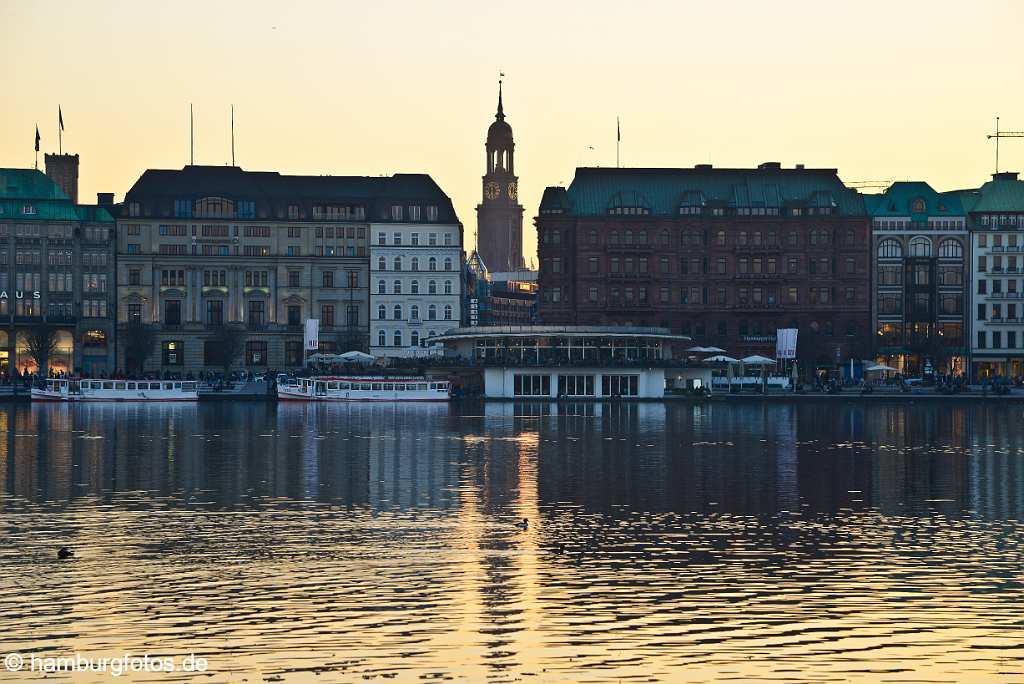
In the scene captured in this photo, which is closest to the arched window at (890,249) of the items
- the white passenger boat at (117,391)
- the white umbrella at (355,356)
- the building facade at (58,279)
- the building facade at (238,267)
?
the building facade at (238,267)

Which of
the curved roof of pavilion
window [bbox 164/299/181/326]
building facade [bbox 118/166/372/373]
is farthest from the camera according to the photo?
window [bbox 164/299/181/326]

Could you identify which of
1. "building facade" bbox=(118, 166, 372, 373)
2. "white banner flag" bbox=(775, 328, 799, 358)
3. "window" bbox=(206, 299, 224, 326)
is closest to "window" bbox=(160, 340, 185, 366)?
"building facade" bbox=(118, 166, 372, 373)

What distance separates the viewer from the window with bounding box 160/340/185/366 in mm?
188250

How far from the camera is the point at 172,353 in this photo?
618 ft

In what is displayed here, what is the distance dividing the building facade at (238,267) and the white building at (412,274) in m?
1.93

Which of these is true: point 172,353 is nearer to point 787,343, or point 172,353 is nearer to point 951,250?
point 787,343

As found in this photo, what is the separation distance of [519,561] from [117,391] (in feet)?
385

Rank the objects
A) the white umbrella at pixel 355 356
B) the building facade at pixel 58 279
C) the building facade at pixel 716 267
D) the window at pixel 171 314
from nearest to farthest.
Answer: the white umbrella at pixel 355 356
the building facade at pixel 58 279
the window at pixel 171 314
the building facade at pixel 716 267

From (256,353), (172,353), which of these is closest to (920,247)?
(256,353)

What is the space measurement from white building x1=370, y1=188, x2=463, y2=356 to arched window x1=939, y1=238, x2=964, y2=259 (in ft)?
208

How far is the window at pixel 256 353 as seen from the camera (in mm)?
190250

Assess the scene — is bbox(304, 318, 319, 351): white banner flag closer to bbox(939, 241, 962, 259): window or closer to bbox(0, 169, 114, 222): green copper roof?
bbox(0, 169, 114, 222): green copper roof

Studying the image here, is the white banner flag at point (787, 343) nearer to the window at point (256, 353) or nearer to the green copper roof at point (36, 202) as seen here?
the window at point (256, 353)

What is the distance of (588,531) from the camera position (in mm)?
51562
